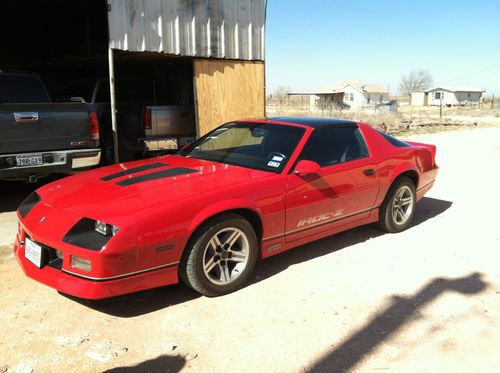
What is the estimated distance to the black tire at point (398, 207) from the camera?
5.28m

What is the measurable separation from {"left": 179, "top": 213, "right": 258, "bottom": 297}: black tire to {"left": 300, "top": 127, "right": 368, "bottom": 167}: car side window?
1.04 metres

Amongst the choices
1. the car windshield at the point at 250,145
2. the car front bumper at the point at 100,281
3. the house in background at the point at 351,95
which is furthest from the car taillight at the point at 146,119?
the house in background at the point at 351,95

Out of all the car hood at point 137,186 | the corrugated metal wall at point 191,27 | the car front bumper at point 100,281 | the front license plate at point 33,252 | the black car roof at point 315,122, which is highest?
the corrugated metal wall at point 191,27

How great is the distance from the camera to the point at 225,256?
3742 millimetres

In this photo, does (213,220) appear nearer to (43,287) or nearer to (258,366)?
(258,366)

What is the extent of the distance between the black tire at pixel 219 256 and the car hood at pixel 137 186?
0.98ft

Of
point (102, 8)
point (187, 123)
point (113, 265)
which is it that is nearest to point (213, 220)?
point (113, 265)

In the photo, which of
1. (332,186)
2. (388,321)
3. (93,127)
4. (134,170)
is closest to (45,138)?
(93,127)

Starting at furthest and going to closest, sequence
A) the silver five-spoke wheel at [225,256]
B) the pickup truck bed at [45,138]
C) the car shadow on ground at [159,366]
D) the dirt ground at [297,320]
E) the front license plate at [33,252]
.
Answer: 1. the pickup truck bed at [45,138]
2. the silver five-spoke wheel at [225,256]
3. the front license plate at [33,252]
4. the dirt ground at [297,320]
5. the car shadow on ground at [159,366]

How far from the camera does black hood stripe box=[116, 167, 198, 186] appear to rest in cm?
388

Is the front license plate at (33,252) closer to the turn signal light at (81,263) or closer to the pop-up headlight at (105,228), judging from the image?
the turn signal light at (81,263)

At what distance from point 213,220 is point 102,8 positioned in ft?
38.7

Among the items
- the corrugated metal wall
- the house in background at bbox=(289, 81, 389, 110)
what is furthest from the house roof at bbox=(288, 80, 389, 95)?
the corrugated metal wall

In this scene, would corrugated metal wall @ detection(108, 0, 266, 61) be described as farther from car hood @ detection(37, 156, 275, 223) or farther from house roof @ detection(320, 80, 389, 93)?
house roof @ detection(320, 80, 389, 93)
